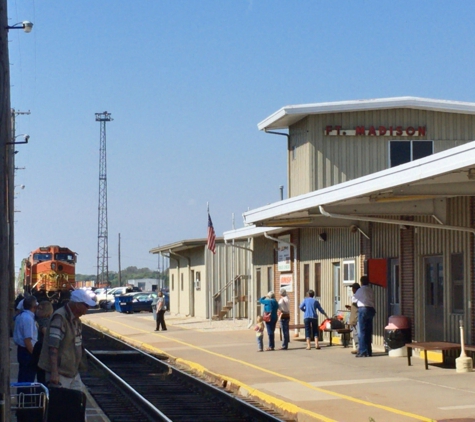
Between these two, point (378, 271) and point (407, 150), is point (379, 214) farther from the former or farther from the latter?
point (407, 150)

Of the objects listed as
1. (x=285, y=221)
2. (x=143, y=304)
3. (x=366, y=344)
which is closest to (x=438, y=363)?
(x=366, y=344)

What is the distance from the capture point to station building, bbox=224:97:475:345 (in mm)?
17719

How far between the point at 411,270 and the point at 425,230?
1.15 meters

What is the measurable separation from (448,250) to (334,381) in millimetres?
4040

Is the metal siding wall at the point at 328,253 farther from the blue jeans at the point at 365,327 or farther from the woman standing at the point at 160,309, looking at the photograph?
the woman standing at the point at 160,309

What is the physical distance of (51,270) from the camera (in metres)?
51.4

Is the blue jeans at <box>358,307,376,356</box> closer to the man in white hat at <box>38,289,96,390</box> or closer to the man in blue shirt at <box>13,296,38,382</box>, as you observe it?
the man in blue shirt at <box>13,296,38,382</box>

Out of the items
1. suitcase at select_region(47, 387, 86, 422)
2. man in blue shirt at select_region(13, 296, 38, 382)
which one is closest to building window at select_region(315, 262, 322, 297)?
man in blue shirt at select_region(13, 296, 38, 382)

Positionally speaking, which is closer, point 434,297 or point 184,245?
point 434,297

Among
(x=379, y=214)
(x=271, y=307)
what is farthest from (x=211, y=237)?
(x=379, y=214)

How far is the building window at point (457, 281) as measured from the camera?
60.1 ft

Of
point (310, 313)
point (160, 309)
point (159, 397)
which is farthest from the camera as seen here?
point (160, 309)

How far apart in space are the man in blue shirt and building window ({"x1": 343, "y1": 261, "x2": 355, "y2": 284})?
1257cm

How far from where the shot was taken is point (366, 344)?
67.9 ft
